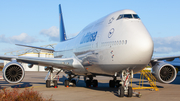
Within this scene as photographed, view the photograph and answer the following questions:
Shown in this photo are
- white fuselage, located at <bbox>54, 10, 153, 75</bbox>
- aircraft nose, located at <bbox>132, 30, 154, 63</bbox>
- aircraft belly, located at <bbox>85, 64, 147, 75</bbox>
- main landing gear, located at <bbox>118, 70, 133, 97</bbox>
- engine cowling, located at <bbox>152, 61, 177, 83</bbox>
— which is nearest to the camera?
aircraft nose, located at <bbox>132, 30, 154, 63</bbox>

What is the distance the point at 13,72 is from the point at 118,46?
882 centimetres

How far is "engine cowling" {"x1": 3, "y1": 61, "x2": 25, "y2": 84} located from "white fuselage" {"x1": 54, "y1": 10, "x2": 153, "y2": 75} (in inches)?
206

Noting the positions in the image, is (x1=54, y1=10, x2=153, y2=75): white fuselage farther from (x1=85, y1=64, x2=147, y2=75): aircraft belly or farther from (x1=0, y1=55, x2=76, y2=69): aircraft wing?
(x1=0, y1=55, x2=76, y2=69): aircraft wing

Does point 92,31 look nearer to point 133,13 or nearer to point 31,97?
point 133,13

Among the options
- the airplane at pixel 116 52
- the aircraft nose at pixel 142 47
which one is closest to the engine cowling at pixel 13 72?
the airplane at pixel 116 52

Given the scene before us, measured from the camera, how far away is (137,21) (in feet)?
39.8

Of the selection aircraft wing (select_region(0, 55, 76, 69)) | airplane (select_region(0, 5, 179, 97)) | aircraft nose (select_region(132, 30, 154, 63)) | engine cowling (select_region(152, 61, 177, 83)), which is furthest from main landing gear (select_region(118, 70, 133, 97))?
aircraft wing (select_region(0, 55, 76, 69))

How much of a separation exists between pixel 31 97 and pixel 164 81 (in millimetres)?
11542

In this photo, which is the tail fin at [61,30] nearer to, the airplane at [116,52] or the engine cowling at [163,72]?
the airplane at [116,52]

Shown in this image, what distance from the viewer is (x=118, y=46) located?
11.4 m

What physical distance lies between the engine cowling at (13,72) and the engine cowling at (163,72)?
10.5 metres

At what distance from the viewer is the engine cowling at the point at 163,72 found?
653 inches

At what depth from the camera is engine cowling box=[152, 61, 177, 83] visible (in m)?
16.6

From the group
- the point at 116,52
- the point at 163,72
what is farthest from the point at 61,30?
the point at 116,52
